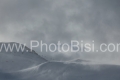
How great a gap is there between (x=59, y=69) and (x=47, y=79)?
480cm

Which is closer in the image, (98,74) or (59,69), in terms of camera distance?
(98,74)

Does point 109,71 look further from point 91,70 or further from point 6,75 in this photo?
point 6,75

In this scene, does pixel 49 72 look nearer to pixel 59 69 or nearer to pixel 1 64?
pixel 59 69

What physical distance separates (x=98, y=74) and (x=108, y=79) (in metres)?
3.36

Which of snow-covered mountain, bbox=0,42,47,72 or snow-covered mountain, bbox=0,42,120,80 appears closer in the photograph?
snow-covered mountain, bbox=0,42,120,80

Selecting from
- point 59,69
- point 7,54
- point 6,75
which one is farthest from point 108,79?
point 7,54

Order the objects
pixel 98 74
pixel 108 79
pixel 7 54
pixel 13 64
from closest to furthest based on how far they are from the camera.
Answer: pixel 108 79 → pixel 98 74 → pixel 13 64 → pixel 7 54

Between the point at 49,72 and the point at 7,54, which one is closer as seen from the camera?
the point at 49,72

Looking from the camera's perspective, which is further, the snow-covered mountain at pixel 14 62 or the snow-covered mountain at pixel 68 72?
the snow-covered mountain at pixel 14 62

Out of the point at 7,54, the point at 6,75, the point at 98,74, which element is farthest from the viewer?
the point at 7,54

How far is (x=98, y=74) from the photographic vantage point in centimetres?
4803

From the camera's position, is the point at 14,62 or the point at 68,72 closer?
the point at 68,72

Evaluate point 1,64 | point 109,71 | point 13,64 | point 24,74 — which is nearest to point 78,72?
point 109,71

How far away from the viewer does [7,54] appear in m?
87.1
